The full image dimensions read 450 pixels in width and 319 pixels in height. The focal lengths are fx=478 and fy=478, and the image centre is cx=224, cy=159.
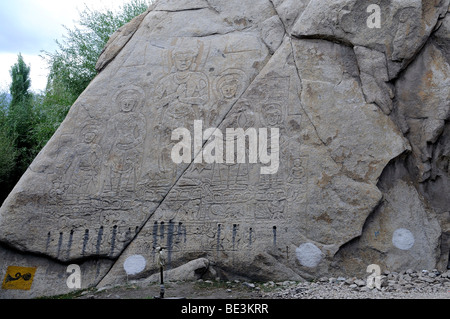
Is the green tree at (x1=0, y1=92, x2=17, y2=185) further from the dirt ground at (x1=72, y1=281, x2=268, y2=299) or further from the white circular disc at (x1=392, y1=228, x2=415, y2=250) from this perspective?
the white circular disc at (x1=392, y1=228, x2=415, y2=250)

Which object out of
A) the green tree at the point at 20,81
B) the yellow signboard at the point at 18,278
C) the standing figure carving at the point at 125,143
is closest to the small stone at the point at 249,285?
the standing figure carving at the point at 125,143

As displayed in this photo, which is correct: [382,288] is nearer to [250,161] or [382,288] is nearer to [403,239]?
[403,239]

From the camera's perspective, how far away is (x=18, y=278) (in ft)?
19.4

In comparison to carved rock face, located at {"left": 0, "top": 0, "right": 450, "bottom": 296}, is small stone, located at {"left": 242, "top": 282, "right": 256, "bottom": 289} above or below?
below

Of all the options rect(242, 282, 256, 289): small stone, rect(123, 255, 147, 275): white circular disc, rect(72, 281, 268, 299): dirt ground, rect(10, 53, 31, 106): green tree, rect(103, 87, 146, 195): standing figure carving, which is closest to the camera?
rect(72, 281, 268, 299): dirt ground

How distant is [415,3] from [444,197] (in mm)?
2431

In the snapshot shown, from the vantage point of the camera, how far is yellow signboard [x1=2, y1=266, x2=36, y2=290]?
585 cm

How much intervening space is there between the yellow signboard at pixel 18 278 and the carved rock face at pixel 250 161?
16 cm

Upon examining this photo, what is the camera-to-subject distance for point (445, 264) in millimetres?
5609

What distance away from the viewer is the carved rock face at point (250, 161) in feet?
18.5

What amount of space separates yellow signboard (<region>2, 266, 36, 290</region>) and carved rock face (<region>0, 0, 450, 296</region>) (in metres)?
0.16

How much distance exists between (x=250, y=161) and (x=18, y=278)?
3.22 m

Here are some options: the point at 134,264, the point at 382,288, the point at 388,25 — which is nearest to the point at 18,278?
the point at 134,264

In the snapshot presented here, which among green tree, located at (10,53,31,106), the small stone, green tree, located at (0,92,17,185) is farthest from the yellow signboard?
green tree, located at (10,53,31,106)
